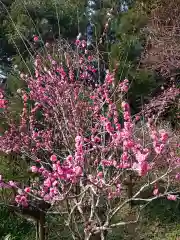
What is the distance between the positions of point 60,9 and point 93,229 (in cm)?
830

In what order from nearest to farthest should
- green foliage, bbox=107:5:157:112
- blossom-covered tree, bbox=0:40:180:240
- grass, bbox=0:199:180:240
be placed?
blossom-covered tree, bbox=0:40:180:240, grass, bbox=0:199:180:240, green foliage, bbox=107:5:157:112

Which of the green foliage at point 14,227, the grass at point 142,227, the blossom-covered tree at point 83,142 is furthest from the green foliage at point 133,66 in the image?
the green foliage at point 14,227

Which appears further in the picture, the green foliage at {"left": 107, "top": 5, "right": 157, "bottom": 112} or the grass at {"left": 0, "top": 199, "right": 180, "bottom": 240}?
the green foliage at {"left": 107, "top": 5, "right": 157, "bottom": 112}

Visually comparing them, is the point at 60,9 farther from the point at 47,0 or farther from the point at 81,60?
the point at 81,60

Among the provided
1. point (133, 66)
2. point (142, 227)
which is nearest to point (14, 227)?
point (142, 227)

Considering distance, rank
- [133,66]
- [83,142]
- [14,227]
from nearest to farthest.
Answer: [83,142] < [14,227] < [133,66]

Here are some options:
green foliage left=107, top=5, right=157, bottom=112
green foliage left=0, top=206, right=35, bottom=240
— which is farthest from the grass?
green foliage left=107, top=5, right=157, bottom=112

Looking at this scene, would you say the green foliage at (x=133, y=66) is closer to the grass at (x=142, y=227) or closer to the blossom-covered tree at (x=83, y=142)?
the blossom-covered tree at (x=83, y=142)

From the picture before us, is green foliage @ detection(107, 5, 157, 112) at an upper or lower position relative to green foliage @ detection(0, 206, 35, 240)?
upper

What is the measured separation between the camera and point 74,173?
2256 mm

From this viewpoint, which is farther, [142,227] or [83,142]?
[142,227]

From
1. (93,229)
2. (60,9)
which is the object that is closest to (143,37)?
(60,9)

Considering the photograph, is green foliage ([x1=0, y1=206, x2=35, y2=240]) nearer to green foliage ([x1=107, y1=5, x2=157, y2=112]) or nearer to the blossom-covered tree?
the blossom-covered tree

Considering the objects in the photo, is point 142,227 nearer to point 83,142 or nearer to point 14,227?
point 14,227
